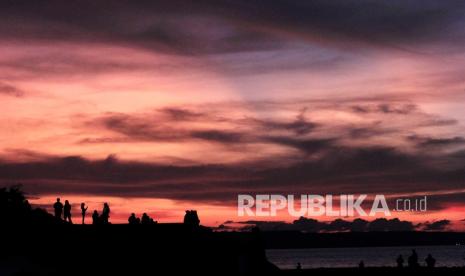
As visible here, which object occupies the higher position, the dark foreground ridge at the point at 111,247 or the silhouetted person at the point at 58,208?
the silhouetted person at the point at 58,208

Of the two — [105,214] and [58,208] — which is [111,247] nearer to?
[105,214]

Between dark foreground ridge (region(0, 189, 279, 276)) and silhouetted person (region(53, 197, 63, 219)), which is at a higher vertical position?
silhouetted person (region(53, 197, 63, 219))

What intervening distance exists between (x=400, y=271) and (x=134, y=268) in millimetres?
30638

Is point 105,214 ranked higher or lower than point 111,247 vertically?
higher

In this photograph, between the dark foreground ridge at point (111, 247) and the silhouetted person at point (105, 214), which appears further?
the silhouetted person at point (105, 214)

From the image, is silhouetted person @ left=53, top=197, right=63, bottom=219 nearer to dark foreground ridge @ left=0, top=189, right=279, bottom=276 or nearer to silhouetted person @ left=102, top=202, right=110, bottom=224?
dark foreground ridge @ left=0, top=189, right=279, bottom=276

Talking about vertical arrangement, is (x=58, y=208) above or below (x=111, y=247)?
above

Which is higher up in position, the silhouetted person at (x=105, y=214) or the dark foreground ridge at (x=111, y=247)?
the silhouetted person at (x=105, y=214)

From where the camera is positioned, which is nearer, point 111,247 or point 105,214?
point 111,247

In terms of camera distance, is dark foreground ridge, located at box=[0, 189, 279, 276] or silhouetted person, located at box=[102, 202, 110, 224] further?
silhouetted person, located at box=[102, 202, 110, 224]

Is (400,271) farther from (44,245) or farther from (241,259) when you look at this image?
(44,245)

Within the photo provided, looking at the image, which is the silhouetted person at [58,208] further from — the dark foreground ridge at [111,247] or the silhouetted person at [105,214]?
the silhouetted person at [105,214]

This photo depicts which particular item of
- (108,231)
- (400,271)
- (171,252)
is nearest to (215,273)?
(171,252)

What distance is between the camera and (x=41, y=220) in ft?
158
